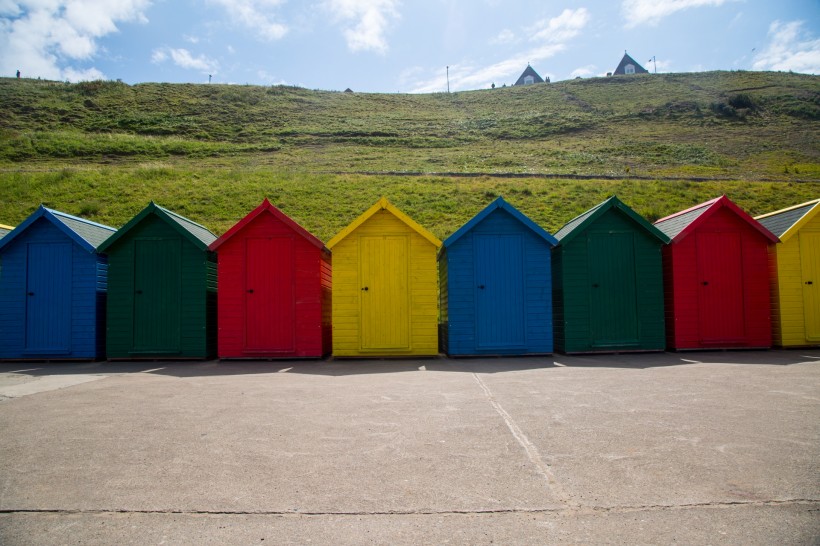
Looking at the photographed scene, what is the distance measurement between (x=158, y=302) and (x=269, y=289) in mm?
2779

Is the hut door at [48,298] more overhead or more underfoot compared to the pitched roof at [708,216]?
more underfoot

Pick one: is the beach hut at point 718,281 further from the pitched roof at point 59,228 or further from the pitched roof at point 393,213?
the pitched roof at point 59,228

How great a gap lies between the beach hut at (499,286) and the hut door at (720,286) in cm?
391

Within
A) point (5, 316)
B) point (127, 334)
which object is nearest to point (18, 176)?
point (5, 316)

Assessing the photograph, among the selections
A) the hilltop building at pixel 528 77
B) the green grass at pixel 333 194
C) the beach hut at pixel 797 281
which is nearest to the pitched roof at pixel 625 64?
the hilltop building at pixel 528 77

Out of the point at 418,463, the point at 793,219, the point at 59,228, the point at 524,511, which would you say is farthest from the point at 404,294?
the point at 793,219

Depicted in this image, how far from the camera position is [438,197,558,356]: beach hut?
A: 1258 cm

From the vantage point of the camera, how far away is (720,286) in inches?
516

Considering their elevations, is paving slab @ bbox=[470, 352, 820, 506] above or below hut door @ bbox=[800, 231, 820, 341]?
below

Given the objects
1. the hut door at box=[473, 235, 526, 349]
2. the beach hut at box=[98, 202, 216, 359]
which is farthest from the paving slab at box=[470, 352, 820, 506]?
the beach hut at box=[98, 202, 216, 359]

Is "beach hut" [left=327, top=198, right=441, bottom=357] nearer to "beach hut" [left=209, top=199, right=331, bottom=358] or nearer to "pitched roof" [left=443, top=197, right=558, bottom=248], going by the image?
"pitched roof" [left=443, top=197, right=558, bottom=248]

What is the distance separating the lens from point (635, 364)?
10.6m

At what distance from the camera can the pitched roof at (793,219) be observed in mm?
13227

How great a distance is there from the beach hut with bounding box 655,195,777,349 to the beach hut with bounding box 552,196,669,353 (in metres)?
0.43
